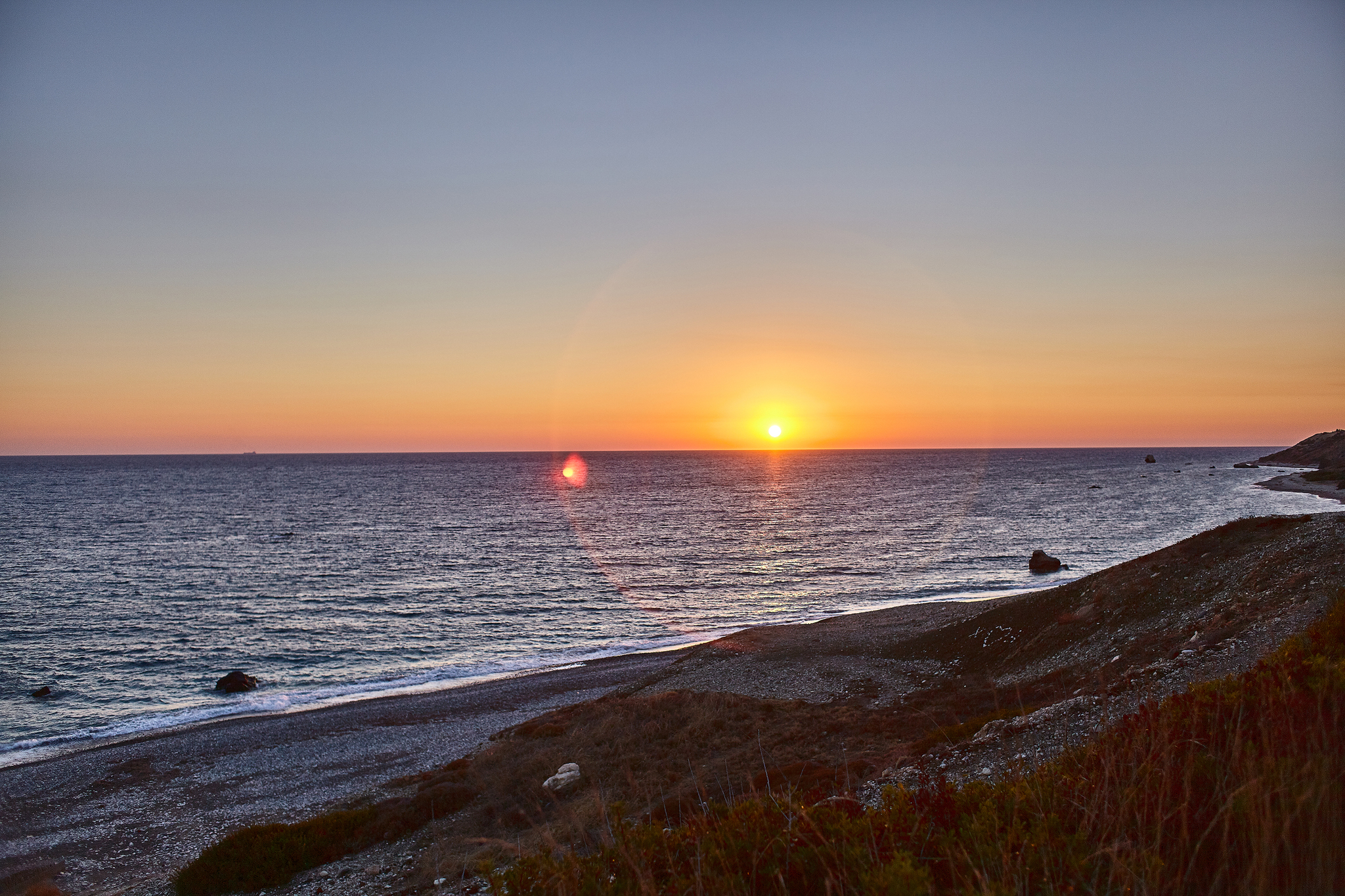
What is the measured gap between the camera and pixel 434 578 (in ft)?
178

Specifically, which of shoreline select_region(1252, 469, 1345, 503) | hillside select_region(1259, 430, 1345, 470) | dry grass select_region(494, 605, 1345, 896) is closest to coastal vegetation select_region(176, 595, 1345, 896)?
dry grass select_region(494, 605, 1345, 896)

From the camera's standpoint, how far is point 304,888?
44.2 feet

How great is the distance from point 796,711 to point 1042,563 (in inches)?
1494

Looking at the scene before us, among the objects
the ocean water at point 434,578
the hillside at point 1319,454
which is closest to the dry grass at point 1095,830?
the ocean water at point 434,578

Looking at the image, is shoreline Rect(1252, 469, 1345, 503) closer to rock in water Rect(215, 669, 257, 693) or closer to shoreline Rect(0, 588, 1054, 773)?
shoreline Rect(0, 588, 1054, 773)

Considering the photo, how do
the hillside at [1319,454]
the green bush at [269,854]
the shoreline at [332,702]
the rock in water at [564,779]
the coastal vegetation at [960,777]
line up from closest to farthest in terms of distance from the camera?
the coastal vegetation at [960,777] < the green bush at [269,854] < the rock in water at [564,779] < the shoreline at [332,702] < the hillside at [1319,454]

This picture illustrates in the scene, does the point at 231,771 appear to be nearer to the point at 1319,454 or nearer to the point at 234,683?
the point at 234,683

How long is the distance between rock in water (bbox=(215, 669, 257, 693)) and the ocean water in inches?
20.7

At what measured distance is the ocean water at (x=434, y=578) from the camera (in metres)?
31.6

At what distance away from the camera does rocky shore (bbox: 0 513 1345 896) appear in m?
13.6

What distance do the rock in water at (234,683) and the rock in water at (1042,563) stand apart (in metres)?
47.3

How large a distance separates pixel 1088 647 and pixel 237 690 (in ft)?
103

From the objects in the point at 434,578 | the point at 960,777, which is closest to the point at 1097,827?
the point at 960,777

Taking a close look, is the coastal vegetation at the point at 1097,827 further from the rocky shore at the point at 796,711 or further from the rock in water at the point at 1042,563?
the rock in water at the point at 1042,563
